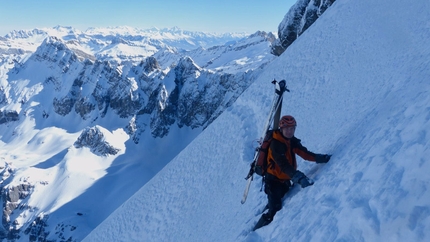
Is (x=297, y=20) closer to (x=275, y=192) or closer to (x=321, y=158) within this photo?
(x=321, y=158)

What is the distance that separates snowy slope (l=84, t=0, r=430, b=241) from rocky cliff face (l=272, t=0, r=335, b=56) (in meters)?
14.8

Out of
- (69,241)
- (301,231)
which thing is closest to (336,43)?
(301,231)

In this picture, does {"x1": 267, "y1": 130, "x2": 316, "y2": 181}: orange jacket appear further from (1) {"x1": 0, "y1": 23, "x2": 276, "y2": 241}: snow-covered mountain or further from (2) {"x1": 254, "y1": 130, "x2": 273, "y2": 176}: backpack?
(1) {"x1": 0, "y1": 23, "x2": 276, "y2": 241}: snow-covered mountain

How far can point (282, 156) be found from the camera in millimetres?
7695

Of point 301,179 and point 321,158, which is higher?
point 301,179

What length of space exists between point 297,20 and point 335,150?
125 ft

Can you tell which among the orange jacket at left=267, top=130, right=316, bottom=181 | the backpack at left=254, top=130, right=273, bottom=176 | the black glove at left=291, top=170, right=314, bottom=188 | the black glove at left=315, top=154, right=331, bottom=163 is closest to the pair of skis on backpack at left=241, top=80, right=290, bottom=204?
the backpack at left=254, top=130, right=273, bottom=176

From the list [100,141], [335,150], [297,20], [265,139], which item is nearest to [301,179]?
[265,139]

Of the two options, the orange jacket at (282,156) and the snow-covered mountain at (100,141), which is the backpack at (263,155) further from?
the snow-covered mountain at (100,141)

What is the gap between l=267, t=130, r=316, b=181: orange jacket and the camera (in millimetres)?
7680

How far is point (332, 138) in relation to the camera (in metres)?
10.7

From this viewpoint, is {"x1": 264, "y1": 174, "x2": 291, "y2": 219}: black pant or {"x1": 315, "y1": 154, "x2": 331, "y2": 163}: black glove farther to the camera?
{"x1": 315, "y1": 154, "x2": 331, "y2": 163}: black glove

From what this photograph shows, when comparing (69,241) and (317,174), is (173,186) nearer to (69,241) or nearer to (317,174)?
(317,174)

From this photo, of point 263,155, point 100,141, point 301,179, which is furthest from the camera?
point 100,141
